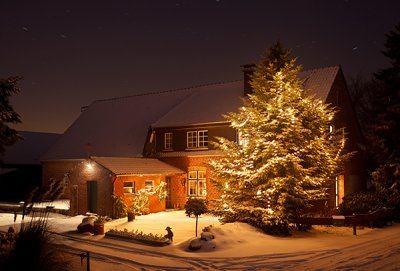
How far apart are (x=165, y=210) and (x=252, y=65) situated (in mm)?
11005

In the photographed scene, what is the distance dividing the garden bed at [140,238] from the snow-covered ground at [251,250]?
0.27 meters

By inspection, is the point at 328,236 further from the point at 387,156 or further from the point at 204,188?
the point at 204,188

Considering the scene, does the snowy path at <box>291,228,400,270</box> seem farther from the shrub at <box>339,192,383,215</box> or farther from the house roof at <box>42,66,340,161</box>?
the house roof at <box>42,66,340,161</box>

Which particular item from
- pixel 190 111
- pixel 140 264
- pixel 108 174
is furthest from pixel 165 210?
pixel 140 264

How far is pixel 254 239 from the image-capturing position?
16.7 m

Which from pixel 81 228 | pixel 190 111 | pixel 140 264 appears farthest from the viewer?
pixel 190 111

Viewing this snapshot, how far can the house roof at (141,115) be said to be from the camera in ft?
97.2

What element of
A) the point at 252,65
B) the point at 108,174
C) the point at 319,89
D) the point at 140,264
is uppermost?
the point at 252,65

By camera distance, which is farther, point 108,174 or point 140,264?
point 108,174

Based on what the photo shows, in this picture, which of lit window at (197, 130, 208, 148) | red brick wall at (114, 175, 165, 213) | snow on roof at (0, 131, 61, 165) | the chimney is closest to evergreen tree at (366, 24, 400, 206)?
the chimney

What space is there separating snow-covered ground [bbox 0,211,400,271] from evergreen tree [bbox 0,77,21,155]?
328cm

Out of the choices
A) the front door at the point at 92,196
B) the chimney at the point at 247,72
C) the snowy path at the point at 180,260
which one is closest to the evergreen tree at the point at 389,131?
the chimney at the point at 247,72

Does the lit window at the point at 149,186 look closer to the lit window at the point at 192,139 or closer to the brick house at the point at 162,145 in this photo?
the brick house at the point at 162,145

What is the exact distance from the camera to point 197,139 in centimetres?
2969
